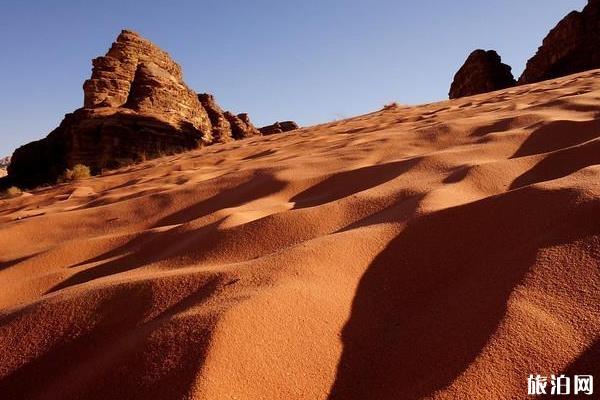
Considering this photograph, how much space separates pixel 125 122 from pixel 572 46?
684 inches

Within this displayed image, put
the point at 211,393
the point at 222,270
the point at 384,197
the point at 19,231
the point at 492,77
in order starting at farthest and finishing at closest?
1. the point at 492,77
2. the point at 19,231
3. the point at 384,197
4. the point at 222,270
5. the point at 211,393

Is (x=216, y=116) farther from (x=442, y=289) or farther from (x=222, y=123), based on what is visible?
(x=442, y=289)

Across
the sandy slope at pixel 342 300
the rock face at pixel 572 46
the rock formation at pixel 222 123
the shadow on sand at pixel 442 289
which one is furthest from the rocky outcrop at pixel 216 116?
the shadow on sand at pixel 442 289

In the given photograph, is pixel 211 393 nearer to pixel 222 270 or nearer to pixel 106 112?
pixel 222 270

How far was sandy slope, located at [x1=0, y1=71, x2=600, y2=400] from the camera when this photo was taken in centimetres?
94

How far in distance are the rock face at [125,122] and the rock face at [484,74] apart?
10.9 metres

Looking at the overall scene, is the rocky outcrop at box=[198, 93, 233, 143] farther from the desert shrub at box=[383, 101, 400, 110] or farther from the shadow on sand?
the shadow on sand

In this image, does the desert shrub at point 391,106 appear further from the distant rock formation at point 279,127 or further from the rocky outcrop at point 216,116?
the distant rock formation at point 279,127

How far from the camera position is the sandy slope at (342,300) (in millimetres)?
938

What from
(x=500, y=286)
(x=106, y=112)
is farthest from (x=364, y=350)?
(x=106, y=112)

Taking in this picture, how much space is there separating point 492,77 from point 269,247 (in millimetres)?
21496

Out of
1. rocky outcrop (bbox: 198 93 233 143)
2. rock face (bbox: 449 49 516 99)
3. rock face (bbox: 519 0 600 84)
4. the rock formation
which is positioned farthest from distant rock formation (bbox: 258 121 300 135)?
rock face (bbox: 519 0 600 84)

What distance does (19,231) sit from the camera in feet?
9.38

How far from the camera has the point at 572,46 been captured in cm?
1911
